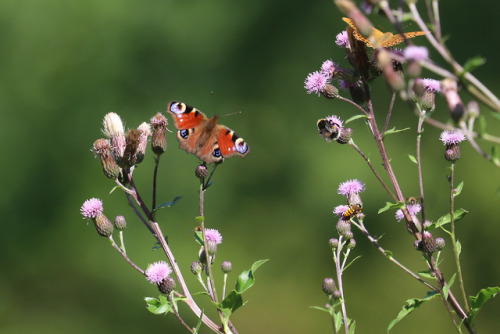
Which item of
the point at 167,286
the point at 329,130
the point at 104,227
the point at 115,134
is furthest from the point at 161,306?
the point at 329,130

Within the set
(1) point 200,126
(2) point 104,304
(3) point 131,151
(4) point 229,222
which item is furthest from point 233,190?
(3) point 131,151

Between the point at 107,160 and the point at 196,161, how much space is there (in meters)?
1.83

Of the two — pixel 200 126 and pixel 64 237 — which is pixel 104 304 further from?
pixel 200 126

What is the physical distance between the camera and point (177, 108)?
1665mm

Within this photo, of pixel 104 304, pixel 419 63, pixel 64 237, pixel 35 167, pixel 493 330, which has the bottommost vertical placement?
pixel 493 330

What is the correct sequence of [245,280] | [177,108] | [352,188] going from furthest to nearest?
[177,108], [352,188], [245,280]

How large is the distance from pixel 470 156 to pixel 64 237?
224 centimetres

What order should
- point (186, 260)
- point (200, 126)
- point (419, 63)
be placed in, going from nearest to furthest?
point (419, 63) < point (200, 126) < point (186, 260)

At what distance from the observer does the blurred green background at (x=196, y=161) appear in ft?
10.1

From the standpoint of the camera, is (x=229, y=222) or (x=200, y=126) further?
(x=229, y=222)

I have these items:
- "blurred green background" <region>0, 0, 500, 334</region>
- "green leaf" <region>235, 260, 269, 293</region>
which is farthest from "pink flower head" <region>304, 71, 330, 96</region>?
"blurred green background" <region>0, 0, 500, 334</region>

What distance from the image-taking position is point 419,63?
2.47 feet

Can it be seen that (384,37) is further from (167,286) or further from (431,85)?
(167,286)

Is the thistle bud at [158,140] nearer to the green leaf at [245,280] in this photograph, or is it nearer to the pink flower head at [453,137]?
the green leaf at [245,280]
